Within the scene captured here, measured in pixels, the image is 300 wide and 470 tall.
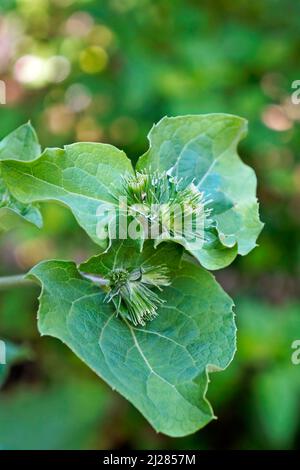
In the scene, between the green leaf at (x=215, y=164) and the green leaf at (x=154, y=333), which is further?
the green leaf at (x=215, y=164)

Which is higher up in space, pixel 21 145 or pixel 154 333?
pixel 21 145

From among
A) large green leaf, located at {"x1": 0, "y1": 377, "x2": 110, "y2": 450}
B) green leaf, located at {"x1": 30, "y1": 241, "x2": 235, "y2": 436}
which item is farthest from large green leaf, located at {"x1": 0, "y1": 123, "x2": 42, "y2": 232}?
large green leaf, located at {"x1": 0, "y1": 377, "x2": 110, "y2": 450}

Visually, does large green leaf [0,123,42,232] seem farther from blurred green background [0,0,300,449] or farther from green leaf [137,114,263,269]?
blurred green background [0,0,300,449]

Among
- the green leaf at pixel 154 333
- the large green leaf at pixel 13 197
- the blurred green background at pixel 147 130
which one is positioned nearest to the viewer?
the green leaf at pixel 154 333

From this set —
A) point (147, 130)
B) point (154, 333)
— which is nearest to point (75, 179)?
point (154, 333)

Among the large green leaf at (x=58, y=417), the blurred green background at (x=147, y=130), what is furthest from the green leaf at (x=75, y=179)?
the large green leaf at (x=58, y=417)

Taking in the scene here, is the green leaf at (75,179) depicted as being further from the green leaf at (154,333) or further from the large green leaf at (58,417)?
the large green leaf at (58,417)

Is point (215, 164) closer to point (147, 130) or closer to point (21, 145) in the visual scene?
point (21, 145)
